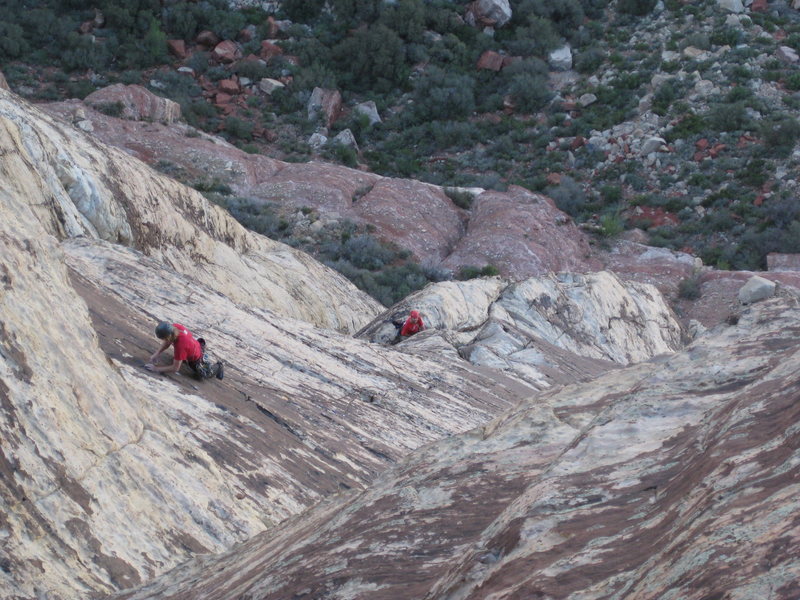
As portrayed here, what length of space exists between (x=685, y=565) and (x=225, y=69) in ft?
178

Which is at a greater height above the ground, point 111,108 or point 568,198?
point 111,108

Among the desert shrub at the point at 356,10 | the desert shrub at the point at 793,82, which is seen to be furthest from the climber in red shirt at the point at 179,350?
the desert shrub at the point at 356,10

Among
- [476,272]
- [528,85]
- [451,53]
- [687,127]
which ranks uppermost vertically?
[451,53]

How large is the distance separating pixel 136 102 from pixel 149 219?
26.2m

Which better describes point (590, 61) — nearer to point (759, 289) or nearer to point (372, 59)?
point (372, 59)

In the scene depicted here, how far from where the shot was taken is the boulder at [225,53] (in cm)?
5475

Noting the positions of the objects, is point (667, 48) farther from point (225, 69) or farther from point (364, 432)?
point (364, 432)

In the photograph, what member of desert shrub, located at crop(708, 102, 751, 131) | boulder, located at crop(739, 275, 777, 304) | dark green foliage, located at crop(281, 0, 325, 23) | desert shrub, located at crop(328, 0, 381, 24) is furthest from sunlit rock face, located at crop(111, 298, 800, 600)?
dark green foliage, located at crop(281, 0, 325, 23)

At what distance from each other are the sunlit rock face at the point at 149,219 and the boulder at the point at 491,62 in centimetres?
3605

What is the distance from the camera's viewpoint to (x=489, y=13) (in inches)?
2297

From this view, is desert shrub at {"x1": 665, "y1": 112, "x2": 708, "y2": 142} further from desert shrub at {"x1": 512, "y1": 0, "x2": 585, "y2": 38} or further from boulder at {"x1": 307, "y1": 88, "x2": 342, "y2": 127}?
boulder at {"x1": 307, "y1": 88, "x2": 342, "y2": 127}

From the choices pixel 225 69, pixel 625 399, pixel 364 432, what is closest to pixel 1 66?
pixel 225 69

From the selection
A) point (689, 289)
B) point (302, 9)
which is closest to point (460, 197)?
point (689, 289)

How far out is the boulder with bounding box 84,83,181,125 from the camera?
40.6 m
